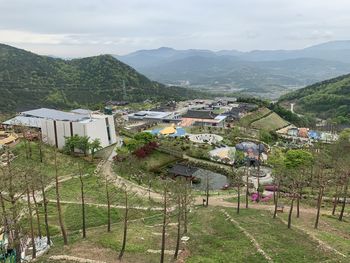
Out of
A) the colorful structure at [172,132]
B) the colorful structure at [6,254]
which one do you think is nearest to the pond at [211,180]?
the colorful structure at [172,132]

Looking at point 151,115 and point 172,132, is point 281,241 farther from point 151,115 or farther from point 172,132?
point 151,115

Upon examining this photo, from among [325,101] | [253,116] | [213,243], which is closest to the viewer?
[213,243]

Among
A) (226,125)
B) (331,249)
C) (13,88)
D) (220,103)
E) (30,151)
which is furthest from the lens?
(13,88)

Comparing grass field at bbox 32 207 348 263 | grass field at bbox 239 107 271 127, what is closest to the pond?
grass field at bbox 32 207 348 263

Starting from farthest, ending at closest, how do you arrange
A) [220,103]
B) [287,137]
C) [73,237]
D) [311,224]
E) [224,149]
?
[220,103] → [287,137] → [224,149] → [311,224] → [73,237]

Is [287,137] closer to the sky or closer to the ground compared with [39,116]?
closer to the ground

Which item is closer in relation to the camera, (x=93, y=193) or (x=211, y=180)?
(x=93, y=193)

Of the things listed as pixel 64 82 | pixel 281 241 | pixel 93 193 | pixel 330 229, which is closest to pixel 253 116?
pixel 93 193

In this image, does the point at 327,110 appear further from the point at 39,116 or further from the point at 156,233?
the point at 156,233

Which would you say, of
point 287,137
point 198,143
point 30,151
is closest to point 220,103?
point 287,137
